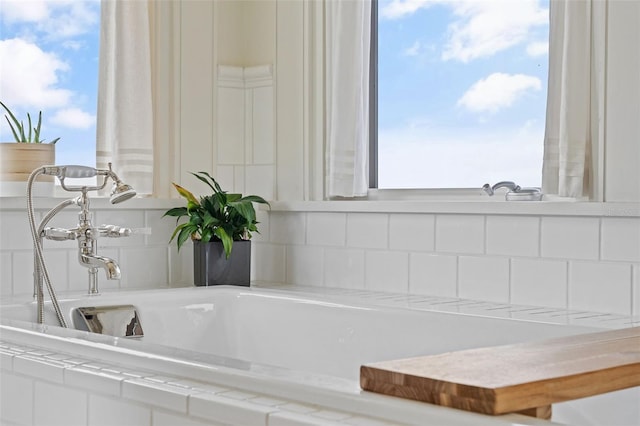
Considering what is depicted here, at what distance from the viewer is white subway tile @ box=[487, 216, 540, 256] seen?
7.88 ft

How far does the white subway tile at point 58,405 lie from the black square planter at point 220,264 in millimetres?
1251

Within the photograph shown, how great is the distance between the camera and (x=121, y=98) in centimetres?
292

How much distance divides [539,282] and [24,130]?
63.7 inches

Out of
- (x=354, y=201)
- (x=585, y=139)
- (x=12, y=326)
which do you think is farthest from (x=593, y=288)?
(x=12, y=326)

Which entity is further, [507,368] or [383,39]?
[383,39]

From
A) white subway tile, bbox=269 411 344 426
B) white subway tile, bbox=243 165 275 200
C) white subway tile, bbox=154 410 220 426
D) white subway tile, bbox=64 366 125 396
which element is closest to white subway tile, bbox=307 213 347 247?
white subway tile, bbox=243 165 275 200

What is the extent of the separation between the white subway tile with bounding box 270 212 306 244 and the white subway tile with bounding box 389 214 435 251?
40cm

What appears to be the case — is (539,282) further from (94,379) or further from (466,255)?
(94,379)

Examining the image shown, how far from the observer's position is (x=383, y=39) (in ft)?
9.93

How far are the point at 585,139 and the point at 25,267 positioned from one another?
1.62 m

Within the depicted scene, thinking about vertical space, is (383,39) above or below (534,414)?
above

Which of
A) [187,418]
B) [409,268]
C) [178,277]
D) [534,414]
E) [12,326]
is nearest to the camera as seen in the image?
[534,414]

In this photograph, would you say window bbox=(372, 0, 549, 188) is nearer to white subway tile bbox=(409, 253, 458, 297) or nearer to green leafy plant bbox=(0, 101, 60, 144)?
white subway tile bbox=(409, 253, 458, 297)

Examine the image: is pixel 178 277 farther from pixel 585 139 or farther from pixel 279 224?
pixel 585 139
